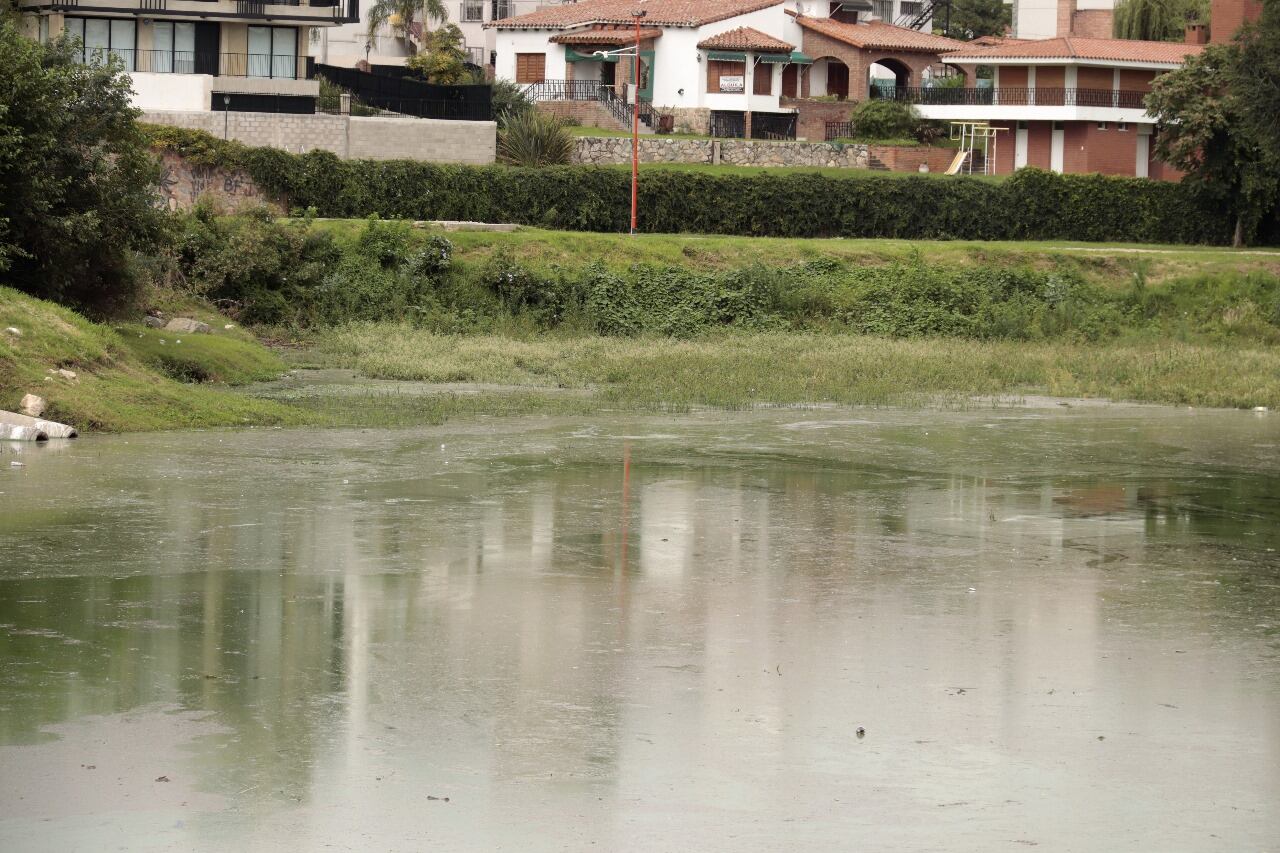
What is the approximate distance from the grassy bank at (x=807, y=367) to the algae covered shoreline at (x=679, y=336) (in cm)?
8

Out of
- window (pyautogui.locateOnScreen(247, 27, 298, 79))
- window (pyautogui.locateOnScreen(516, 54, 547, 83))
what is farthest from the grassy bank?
window (pyautogui.locateOnScreen(516, 54, 547, 83))

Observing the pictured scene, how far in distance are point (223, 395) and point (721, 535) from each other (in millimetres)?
11527

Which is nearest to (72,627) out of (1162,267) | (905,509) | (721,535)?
(721,535)

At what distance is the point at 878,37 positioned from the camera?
3034 inches

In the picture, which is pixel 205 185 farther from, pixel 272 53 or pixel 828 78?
pixel 828 78

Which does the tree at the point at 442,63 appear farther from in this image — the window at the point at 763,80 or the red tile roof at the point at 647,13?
the window at the point at 763,80

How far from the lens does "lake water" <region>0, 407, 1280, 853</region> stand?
9.80m

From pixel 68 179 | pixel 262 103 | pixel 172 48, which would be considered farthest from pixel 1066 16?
pixel 68 179

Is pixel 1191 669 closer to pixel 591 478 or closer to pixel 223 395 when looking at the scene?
pixel 591 478

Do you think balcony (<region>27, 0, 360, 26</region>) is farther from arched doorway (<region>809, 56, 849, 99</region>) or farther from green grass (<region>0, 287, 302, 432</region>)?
green grass (<region>0, 287, 302, 432</region>)

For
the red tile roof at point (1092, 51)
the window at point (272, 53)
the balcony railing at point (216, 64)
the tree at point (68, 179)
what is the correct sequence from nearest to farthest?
the tree at point (68, 179) < the balcony railing at point (216, 64) < the window at point (272, 53) < the red tile roof at point (1092, 51)

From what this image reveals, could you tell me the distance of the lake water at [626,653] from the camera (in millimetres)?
9797

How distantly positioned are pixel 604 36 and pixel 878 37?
12.4m

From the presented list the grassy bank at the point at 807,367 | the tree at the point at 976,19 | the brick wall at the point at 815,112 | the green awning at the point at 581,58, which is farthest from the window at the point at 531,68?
the grassy bank at the point at 807,367
